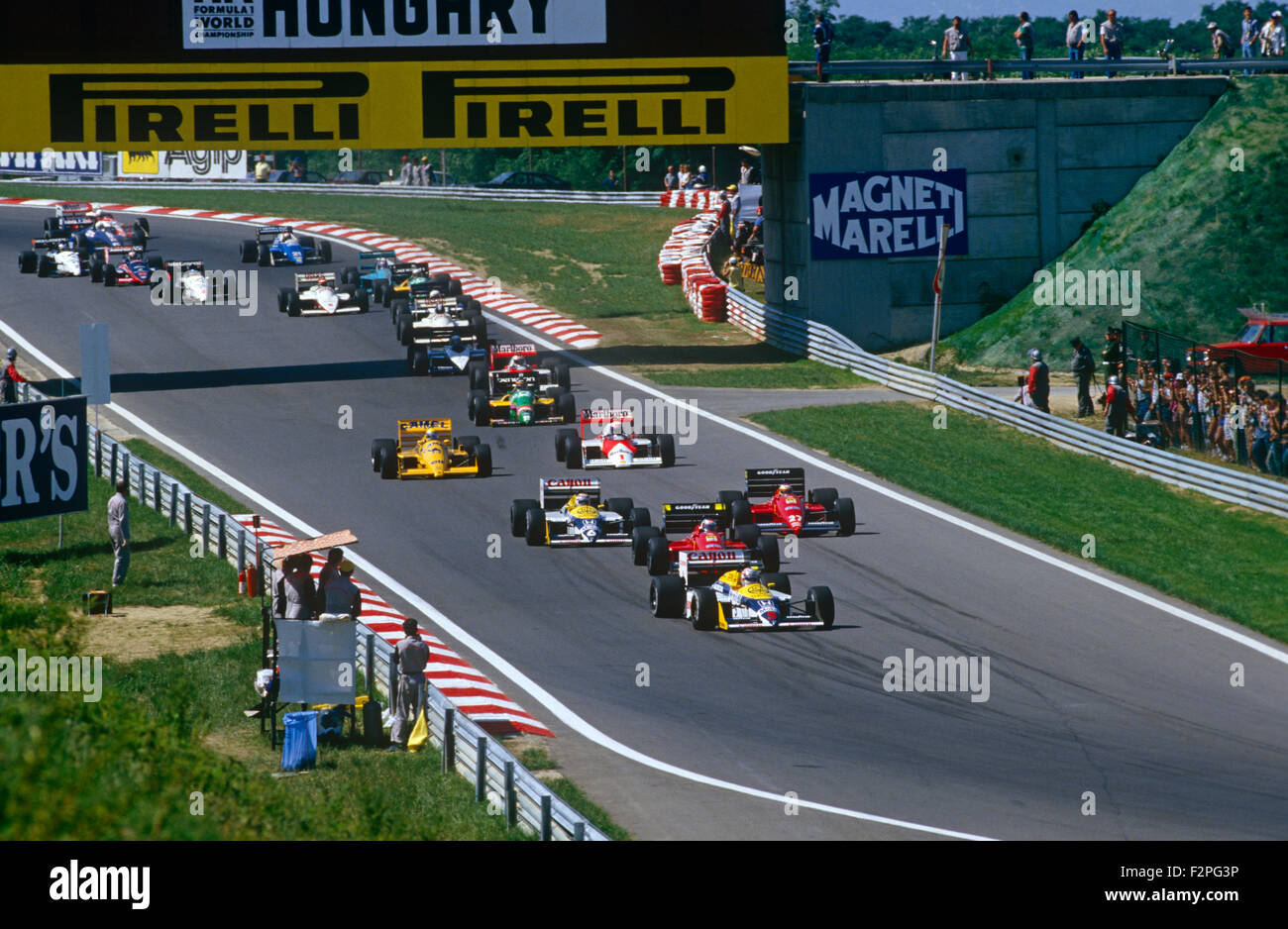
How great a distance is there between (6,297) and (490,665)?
30.4 m

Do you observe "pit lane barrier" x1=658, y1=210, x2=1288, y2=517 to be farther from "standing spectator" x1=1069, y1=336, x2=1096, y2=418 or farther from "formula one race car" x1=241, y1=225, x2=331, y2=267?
"formula one race car" x1=241, y1=225, x2=331, y2=267

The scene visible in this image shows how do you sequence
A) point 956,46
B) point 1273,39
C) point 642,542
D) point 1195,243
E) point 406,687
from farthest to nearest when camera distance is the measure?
point 1273,39, point 956,46, point 1195,243, point 642,542, point 406,687

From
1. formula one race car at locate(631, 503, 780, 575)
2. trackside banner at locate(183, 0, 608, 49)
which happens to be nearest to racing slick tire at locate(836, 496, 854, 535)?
formula one race car at locate(631, 503, 780, 575)

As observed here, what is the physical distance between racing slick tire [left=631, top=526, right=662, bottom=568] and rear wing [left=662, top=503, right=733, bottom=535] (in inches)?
14.8

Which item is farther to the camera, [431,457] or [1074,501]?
[431,457]

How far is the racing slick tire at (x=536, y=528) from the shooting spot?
81.9 ft

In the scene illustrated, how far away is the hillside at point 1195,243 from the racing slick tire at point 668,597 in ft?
Answer: 66.9

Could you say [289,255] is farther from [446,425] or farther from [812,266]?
[446,425]

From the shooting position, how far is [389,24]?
36750mm

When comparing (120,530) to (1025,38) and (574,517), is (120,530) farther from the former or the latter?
(1025,38)

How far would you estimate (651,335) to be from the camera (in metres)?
43.2

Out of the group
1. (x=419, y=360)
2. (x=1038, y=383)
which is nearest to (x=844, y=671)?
(x=1038, y=383)

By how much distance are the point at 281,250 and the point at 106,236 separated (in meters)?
5.01
